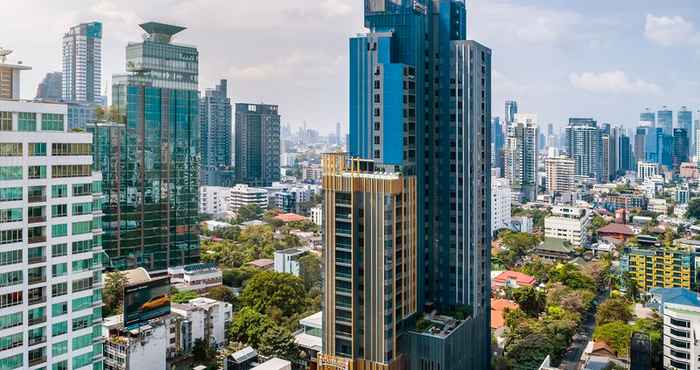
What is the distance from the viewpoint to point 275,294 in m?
12.8

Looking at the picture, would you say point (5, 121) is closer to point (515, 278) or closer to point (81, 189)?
point (81, 189)

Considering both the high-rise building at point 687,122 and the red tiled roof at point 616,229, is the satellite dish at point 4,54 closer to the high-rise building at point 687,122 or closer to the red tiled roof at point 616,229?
the red tiled roof at point 616,229

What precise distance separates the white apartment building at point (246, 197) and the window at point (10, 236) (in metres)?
22.9

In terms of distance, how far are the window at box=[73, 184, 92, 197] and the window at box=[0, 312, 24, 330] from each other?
124 cm

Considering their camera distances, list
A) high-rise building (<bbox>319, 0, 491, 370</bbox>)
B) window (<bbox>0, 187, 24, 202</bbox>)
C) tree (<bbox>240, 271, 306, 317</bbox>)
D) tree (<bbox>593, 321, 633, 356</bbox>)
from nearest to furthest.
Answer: window (<bbox>0, 187, 24, 202</bbox>)
high-rise building (<bbox>319, 0, 491, 370</bbox>)
tree (<bbox>593, 321, 633, 356</bbox>)
tree (<bbox>240, 271, 306, 317</bbox>)

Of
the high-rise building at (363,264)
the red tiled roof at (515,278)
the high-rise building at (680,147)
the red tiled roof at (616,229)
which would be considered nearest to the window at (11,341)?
the high-rise building at (363,264)

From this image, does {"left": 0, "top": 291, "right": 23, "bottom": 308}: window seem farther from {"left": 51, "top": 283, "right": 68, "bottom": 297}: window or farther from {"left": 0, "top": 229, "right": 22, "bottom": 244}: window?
{"left": 0, "top": 229, "right": 22, "bottom": 244}: window

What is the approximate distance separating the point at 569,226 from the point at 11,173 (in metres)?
20.6

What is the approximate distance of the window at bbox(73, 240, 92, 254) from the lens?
5.93 m

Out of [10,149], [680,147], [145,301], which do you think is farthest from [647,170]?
[10,149]

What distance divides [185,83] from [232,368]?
10.1 m

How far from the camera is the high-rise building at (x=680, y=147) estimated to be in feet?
140

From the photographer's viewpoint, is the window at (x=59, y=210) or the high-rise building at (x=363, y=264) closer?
the window at (x=59, y=210)

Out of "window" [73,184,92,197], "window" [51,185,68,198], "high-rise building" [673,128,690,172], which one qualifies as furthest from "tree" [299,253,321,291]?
"high-rise building" [673,128,690,172]
